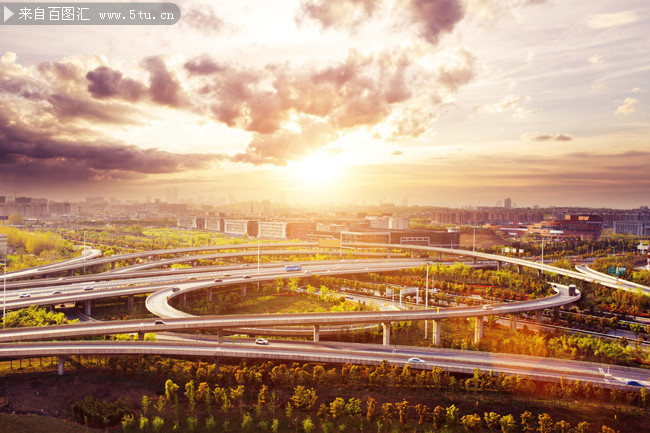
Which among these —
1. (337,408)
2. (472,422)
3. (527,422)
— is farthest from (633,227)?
(337,408)

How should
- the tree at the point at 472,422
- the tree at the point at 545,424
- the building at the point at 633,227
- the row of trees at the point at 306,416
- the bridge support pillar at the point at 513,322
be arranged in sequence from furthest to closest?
1. the building at the point at 633,227
2. the bridge support pillar at the point at 513,322
3. the row of trees at the point at 306,416
4. the tree at the point at 472,422
5. the tree at the point at 545,424

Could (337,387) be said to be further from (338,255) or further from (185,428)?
(338,255)

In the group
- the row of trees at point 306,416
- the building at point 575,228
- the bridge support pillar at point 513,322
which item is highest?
the building at point 575,228

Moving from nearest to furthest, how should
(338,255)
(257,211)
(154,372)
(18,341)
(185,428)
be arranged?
1. (185,428)
2. (154,372)
3. (18,341)
4. (338,255)
5. (257,211)

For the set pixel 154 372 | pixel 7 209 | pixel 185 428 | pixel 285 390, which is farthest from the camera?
pixel 7 209

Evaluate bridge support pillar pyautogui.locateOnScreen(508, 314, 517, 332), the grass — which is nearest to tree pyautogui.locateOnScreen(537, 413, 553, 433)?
bridge support pillar pyautogui.locateOnScreen(508, 314, 517, 332)

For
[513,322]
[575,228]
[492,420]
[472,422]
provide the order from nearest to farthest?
[472,422] → [492,420] → [513,322] → [575,228]

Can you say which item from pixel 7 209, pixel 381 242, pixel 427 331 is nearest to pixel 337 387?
pixel 427 331

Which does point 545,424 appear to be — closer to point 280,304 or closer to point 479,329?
point 479,329

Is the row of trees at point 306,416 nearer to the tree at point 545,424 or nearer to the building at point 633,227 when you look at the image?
the tree at point 545,424

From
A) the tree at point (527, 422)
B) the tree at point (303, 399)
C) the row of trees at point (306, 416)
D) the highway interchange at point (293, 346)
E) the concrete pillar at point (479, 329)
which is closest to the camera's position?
the tree at point (527, 422)

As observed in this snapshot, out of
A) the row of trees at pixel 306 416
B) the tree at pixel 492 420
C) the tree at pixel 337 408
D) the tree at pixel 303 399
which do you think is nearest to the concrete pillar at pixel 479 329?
the row of trees at pixel 306 416
